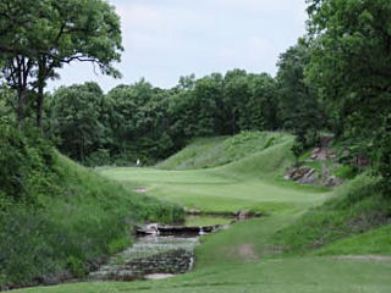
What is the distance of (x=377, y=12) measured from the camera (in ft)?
90.3

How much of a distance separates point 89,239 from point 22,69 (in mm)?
18693

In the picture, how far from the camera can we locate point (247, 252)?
31016 millimetres

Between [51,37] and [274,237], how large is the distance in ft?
48.9

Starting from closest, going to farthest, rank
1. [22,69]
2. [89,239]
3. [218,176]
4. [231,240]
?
[89,239] < [231,240] < [22,69] < [218,176]

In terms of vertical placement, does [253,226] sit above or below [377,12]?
below

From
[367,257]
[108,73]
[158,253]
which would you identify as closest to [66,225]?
[158,253]

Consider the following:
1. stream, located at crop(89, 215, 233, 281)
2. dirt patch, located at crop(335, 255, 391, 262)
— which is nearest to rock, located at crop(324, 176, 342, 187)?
stream, located at crop(89, 215, 233, 281)

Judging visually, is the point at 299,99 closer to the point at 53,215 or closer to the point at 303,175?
the point at 303,175

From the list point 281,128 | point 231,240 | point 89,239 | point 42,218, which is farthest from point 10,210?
point 281,128

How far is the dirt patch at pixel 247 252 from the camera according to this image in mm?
29544

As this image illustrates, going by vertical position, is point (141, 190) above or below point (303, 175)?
below

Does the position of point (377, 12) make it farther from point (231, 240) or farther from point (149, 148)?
point (149, 148)

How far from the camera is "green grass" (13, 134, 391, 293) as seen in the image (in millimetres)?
17594

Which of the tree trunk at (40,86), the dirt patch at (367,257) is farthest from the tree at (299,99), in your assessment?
the dirt patch at (367,257)
